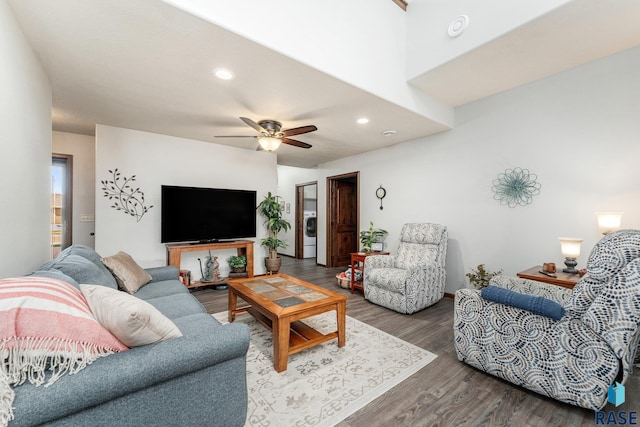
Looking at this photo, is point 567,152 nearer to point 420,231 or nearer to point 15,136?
point 420,231

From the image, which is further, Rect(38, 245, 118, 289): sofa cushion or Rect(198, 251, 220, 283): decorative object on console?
Rect(198, 251, 220, 283): decorative object on console

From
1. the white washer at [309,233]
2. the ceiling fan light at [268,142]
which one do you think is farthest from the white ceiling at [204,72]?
the white washer at [309,233]

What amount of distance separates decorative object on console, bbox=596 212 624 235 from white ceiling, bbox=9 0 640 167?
153cm

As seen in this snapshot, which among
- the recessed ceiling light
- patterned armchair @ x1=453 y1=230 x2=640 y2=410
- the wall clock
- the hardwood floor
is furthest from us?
the wall clock

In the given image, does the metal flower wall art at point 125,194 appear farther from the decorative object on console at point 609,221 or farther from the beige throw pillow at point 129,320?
the decorative object on console at point 609,221

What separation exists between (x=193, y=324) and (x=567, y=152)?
3909 mm

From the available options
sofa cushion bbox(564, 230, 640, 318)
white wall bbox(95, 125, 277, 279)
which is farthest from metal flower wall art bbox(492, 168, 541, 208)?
white wall bbox(95, 125, 277, 279)

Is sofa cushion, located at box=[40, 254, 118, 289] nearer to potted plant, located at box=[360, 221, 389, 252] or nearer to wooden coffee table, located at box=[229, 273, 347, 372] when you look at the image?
wooden coffee table, located at box=[229, 273, 347, 372]

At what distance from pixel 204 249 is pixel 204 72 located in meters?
2.63

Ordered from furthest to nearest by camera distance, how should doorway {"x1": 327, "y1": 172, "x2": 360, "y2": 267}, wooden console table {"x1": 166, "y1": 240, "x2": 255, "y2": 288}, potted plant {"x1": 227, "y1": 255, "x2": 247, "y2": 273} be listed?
doorway {"x1": 327, "y1": 172, "x2": 360, "y2": 267} → potted plant {"x1": 227, "y1": 255, "x2": 247, "y2": 273} → wooden console table {"x1": 166, "y1": 240, "x2": 255, "y2": 288}

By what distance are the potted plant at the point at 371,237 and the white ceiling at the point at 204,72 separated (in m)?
1.70

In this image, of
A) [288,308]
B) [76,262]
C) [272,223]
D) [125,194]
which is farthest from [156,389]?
[272,223]

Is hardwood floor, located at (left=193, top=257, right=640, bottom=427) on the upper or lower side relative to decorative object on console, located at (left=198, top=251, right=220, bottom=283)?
lower

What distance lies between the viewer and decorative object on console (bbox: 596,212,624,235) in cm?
224
